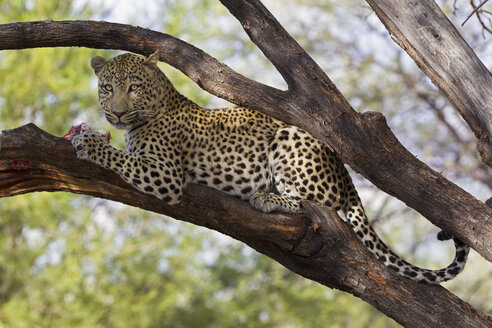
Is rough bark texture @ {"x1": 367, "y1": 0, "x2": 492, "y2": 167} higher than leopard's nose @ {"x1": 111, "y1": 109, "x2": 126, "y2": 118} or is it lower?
lower

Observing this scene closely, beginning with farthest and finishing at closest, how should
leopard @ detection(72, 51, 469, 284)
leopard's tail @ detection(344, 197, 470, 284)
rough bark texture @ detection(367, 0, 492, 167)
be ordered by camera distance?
1. leopard @ detection(72, 51, 469, 284)
2. leopard's tail @ detection(344, 197, 470, 284)
3. rough bark texture @ detection(367, 0, 492, 167)

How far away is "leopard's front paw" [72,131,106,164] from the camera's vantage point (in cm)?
580

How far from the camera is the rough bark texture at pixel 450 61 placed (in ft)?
18.8

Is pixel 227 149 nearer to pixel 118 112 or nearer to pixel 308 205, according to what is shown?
pixel 118 112

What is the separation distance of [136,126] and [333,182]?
6.37 feet

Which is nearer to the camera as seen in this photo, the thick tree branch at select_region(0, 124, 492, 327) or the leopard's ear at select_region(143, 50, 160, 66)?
the thick tree branch at select_region(0, 124, 492, 327)

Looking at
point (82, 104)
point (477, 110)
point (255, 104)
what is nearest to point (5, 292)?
point (82, 104)

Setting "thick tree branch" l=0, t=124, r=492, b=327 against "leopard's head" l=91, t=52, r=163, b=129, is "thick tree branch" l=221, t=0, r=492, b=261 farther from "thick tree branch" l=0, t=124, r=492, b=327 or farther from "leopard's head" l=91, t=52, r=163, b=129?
"leopard's head" l=91, t=52, r=163, b=129

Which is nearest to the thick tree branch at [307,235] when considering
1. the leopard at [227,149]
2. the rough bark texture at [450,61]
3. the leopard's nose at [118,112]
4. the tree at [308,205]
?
the tree at [308,205]

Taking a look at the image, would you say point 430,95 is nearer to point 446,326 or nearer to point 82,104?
point 82,104

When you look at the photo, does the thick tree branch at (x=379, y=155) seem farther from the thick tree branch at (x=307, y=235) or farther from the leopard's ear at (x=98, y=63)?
the leopard's ear at (x=98, y=63)

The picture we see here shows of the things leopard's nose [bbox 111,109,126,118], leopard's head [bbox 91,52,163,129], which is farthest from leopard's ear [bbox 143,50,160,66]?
leopard's nose [bbox 111,109,126,118]

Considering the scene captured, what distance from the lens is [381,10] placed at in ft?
19.4

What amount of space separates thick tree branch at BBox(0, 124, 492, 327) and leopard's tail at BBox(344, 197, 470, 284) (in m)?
0.10
